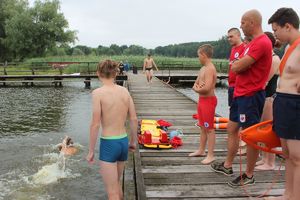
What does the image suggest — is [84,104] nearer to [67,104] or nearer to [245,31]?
[67,104]

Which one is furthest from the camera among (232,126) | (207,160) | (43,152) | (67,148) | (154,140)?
(43,152)

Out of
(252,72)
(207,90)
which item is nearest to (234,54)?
(207,90)

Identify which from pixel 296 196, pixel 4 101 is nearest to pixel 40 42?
pixel 4 101

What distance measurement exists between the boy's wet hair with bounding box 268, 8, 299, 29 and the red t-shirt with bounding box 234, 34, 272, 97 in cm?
73

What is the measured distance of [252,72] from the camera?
13.9ft

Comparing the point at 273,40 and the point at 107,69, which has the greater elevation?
the point at 273,40

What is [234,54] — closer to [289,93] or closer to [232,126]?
[232,126]

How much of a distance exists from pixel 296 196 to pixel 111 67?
2136mm

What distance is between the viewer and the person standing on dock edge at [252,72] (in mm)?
4078

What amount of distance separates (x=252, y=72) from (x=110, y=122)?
1740 millimetres

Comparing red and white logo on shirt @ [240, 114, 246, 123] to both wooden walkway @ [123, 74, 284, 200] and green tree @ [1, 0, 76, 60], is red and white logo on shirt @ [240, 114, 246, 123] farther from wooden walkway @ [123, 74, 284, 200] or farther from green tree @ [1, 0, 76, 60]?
green tree @ [1, 0, 76, 60]

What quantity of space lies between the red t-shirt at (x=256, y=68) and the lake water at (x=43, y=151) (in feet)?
14.0

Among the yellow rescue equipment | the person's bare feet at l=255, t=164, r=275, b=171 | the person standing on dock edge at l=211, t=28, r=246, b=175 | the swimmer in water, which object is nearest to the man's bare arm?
the person standing on dock edge at l=211, t=28, r=246, b=175

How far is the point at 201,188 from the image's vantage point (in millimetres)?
4551
